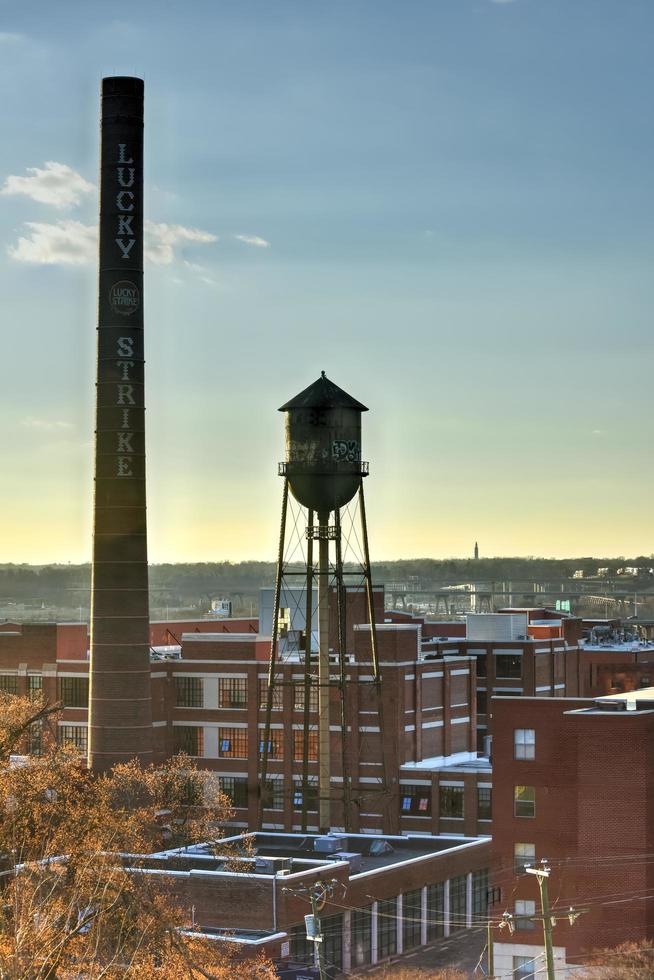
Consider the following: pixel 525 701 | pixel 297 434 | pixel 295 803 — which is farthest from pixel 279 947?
pixel 297 434

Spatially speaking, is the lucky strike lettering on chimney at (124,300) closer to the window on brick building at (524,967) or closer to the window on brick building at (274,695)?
the window on brick building at (274,695)

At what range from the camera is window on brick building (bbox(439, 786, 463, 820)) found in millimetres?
89812

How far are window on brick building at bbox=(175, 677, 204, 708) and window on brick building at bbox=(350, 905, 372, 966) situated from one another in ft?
79.2

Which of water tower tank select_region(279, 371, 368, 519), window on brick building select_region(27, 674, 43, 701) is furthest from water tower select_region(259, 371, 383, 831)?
window on brick building select_region(27, 674, 43, 701)

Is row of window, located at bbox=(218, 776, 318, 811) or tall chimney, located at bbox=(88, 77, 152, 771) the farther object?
row of window, located at bbox=(218, 776, 318, 811)

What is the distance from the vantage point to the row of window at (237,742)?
308 ft

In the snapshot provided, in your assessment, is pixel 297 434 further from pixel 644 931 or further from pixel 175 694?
pixel 644 931

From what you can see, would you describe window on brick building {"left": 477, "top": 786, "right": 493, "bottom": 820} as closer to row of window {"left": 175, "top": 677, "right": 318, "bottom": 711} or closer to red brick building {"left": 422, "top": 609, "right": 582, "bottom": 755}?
row of window {"left": 175, "top": 677, "right": 318, "bottom": 711}

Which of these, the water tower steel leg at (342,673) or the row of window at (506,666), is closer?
the water tower steel leg at (342,673)

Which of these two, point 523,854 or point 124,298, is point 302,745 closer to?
point 523,854

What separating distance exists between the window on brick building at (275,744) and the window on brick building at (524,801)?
91.6 feet

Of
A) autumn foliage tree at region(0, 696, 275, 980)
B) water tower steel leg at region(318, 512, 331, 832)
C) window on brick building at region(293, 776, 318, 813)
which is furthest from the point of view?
window on brick building at region(293, 776, 318, 813)

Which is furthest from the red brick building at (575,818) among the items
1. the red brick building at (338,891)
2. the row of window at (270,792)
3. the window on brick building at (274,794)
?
the window on brick building at (274,794)

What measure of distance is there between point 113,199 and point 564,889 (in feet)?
146
